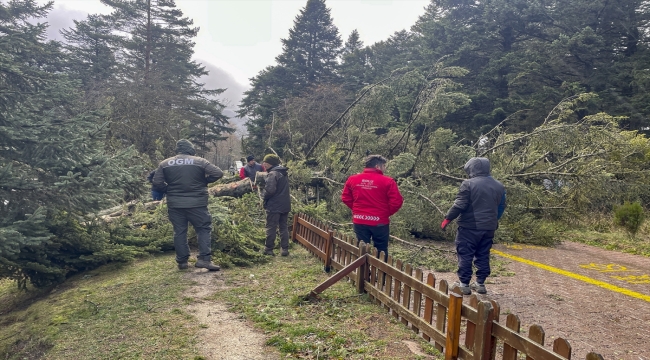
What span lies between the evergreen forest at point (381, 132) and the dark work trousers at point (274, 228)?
37 centimetres

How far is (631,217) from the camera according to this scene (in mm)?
9859

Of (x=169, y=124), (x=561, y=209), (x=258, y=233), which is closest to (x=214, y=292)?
(x=258, y=233)

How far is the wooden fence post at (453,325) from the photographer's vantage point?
307cm

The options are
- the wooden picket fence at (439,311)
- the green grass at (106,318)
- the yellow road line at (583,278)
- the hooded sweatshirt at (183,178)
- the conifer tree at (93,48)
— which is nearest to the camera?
the wooden picket fence at (439,311)

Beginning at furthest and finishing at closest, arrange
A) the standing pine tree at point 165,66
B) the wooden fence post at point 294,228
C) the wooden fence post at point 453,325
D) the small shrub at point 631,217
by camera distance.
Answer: the standing pine tree at point 165,66, the small shrub at point 631,217, the wooden fence post at point 294,228, the wooden fence post at point 453,325

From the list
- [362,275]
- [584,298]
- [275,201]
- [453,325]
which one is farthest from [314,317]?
[584,298]

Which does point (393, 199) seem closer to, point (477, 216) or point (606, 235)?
point (477, 216)

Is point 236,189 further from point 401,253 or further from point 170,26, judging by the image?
point 170,26

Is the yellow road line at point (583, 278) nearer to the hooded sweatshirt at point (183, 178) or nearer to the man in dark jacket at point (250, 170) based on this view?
the hooded sweatshirt at point (183, 178)

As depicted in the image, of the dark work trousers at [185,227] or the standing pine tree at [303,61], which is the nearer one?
the dark work trousers at [185,227]

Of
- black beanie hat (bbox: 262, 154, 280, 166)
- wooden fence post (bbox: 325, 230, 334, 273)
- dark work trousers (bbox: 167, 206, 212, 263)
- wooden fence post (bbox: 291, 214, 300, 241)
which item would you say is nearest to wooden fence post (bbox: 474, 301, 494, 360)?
wooden fence post (bbox: 325, 230, 334, 273)

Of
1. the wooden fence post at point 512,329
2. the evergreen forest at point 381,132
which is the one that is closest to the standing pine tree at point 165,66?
the evergreen forest at point 381,132

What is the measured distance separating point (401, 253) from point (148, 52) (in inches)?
→ 1046

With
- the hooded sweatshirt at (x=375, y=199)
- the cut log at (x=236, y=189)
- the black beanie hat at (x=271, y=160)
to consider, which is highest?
the black beanie hat at (x=271, y=160)
